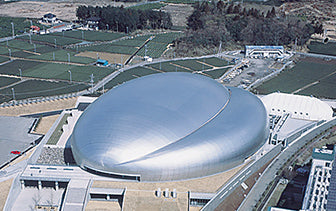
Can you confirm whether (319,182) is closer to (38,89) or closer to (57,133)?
(57,133)

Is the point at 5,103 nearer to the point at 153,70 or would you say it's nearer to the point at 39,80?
the point at 39,80

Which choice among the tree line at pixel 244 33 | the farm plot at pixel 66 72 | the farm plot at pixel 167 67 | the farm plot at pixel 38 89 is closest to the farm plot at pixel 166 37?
the tree line at pixel 244 33

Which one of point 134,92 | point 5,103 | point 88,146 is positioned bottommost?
point 5,103

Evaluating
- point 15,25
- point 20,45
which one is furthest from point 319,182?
point 15,25

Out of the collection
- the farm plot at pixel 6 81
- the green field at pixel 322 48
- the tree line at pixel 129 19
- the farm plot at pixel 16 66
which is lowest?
the farm plot at pixel 6 81

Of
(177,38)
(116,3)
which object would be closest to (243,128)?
(177,38)

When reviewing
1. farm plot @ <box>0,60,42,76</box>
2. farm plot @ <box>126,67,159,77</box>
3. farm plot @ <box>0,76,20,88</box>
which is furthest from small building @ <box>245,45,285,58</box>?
farm plot @ <box>0,76,20,88</box>

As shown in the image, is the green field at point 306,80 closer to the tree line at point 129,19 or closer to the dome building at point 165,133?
the dome building at point 165,133
